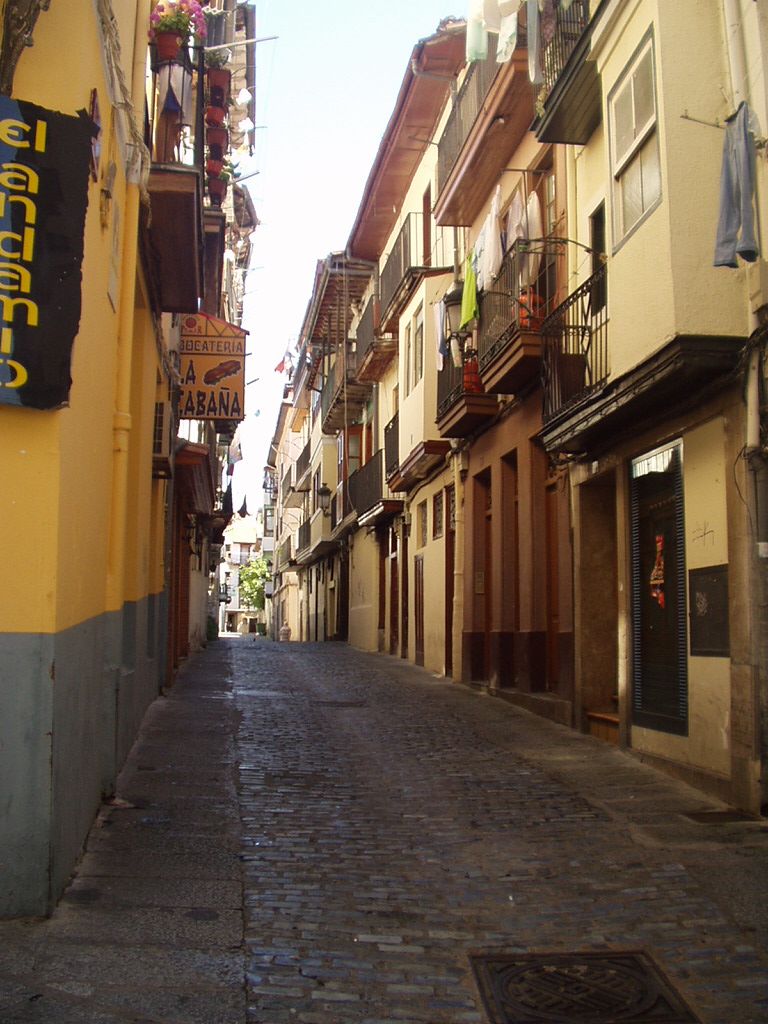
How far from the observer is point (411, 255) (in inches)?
882

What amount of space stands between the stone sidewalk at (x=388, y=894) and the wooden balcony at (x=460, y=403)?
6523 mm

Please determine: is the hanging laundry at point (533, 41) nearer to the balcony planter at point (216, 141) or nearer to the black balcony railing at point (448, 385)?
the black balcony railing at point (448, 385)

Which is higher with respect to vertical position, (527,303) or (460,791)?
(527,303)

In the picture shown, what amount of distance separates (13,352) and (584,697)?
8.14 metres

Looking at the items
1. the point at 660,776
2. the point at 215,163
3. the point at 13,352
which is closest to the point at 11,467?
the point at 13,352

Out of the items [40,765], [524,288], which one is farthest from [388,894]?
[524,288]

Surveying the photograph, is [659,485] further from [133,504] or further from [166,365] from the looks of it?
[166,365]

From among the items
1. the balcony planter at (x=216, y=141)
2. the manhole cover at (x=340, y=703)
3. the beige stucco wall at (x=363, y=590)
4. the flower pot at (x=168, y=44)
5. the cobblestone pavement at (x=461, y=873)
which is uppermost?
the balcony planter at (x=216, y=141)

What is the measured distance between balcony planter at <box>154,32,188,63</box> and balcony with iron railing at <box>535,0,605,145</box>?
143 inches

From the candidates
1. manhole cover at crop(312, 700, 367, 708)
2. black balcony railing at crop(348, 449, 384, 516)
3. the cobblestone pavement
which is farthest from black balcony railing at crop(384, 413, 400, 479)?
the cobblestone pavement

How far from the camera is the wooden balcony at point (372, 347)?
24.4 m

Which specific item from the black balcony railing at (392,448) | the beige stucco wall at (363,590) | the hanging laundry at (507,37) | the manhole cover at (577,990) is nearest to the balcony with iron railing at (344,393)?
the beige stucco wall at (363,590)

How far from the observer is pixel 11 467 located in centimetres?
480

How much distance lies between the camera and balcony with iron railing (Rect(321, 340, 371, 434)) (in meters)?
29.3
